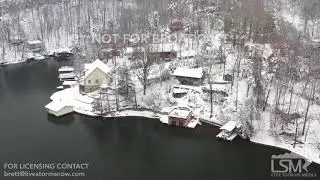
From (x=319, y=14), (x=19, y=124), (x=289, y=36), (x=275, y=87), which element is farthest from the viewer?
(x=319, y=14)

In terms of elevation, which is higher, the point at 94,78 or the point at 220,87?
the point at 94,78

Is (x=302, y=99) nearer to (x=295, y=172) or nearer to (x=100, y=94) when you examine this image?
(x=295, y=172)

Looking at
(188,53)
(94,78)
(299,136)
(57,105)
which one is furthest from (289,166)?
(188,53)

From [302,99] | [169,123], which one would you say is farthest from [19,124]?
[302,99]

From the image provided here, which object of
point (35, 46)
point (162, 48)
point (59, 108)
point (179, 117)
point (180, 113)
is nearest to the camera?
point (179, 117)

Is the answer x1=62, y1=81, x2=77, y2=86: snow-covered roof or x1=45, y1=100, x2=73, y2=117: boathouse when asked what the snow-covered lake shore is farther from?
x1=62, y1=81, x2=77, y2=86: snow-covered roof

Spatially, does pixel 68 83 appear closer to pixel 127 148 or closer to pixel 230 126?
pixel 127 148

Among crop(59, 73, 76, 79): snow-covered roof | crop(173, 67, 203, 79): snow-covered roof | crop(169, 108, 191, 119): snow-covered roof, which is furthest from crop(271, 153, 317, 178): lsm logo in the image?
crop(59, 73, 76, 79): snow-covered roof

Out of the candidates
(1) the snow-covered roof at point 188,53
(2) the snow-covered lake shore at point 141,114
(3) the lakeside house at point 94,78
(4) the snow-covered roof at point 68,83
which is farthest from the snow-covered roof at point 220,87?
(4) the snow-covered roof at point 68,83
